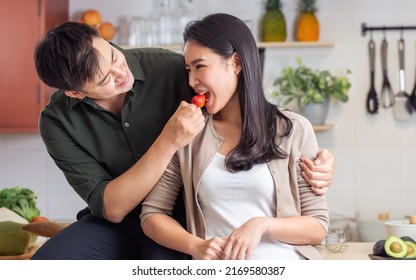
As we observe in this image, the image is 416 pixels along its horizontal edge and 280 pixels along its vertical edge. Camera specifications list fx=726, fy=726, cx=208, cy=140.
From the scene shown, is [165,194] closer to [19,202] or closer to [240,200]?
[240,200]

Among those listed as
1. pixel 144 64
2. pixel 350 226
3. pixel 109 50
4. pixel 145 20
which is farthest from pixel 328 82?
pixel 109 50

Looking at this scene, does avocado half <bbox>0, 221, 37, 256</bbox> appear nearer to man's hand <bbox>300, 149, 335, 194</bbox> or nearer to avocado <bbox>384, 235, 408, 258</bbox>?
man's hand <bbox>300, 149, 335, 194</bbox>

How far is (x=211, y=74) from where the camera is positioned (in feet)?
5.65

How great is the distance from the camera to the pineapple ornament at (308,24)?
3518 mm

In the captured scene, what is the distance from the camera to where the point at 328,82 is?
3469 mm

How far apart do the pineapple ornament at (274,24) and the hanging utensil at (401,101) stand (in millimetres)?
585

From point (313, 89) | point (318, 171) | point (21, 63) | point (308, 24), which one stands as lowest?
point (318, 171)

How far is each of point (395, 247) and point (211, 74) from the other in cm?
64

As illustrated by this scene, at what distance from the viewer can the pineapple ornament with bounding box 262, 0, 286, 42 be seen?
3525 mm

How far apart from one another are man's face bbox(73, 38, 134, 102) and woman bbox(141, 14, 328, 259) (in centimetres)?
16

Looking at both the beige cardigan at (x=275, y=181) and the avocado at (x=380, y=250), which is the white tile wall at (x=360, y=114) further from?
the beige cardigan at (x=275, y=181)

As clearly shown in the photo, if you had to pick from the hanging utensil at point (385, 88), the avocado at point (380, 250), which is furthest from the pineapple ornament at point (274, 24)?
the avocado at point (380, 250)

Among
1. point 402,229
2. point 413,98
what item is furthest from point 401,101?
point 402,229
